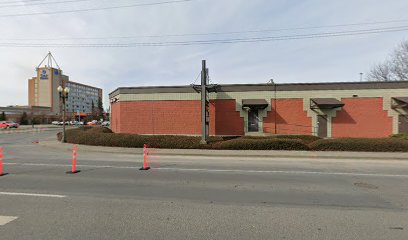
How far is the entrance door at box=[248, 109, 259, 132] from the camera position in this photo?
2086cm

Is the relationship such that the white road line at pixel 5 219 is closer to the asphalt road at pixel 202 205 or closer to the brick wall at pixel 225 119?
the asphalt road at pixel 202 205

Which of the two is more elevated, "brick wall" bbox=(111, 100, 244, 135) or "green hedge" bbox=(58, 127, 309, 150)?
"brick wall" bbox=(111, 100, 244, 135)

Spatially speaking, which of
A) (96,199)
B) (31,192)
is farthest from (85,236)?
(31,192)

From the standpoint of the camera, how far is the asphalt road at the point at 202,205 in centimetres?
414

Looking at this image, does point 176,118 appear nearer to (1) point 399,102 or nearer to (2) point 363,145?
(2) point 363,145

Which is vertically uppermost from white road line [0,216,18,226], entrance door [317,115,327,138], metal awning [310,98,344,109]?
metal awning [310,98,344,109]

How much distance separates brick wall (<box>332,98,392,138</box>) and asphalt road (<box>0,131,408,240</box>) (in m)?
11.8

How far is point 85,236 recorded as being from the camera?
3.96 meters

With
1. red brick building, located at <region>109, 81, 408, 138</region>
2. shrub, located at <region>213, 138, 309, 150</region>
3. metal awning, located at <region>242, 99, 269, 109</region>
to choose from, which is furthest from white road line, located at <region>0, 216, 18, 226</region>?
metal awning, located at <region>242, 99, 269, 109</region>

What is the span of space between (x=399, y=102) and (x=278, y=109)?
910cm

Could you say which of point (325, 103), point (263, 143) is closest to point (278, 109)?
point (325, 103)

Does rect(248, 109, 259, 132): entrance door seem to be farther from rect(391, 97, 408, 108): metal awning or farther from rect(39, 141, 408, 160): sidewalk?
rect(391, 97, 408, 108): metal awning

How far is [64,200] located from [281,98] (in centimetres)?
1806

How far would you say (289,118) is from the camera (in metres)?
20.5
